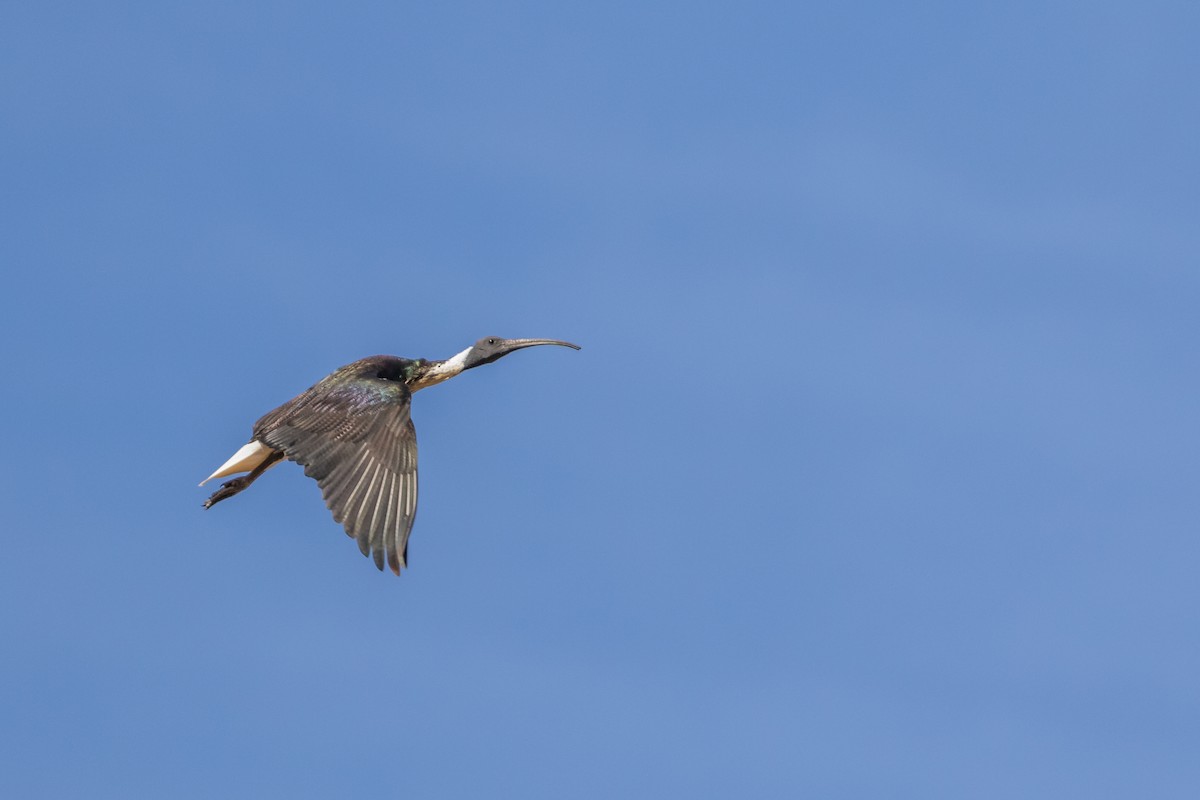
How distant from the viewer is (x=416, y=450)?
1103 inches

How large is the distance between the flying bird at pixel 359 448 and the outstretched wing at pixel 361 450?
Answer: 0.04 ft

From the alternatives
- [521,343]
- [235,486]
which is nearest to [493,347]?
[521,343]

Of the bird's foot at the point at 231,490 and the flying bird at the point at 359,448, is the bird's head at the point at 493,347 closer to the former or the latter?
the flying bird at the point at 359,448

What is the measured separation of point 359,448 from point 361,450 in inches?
2.5

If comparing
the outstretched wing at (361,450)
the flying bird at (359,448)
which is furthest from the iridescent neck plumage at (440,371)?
the outstretched wing at (361,450)

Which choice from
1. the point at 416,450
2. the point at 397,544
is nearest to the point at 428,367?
the point at 416,450

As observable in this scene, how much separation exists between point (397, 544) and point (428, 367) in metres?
6.60

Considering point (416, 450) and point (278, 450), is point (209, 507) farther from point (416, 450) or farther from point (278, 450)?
point (416, 450)

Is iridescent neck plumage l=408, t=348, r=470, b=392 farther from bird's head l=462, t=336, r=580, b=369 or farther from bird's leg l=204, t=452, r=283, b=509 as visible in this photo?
bird's leg l=204, t=452, r=283, b=509

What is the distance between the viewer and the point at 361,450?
27.8 metres

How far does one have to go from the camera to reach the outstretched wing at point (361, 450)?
26.4m

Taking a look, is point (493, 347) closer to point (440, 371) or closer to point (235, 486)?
point (440, 371)

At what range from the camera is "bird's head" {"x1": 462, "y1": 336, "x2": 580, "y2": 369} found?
33.3 meters

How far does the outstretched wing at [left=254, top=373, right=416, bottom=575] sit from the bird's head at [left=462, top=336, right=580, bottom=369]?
2938 mm
